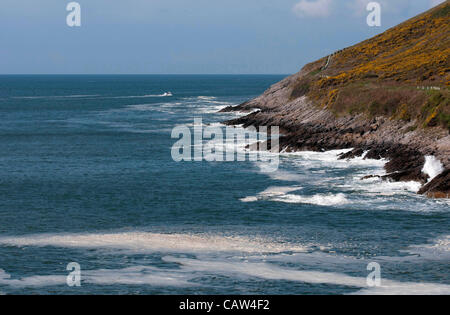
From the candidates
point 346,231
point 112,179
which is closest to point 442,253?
point 346,231

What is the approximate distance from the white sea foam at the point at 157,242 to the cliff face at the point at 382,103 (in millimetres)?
16188

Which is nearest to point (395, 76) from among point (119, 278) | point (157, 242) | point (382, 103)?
point (382, 103)

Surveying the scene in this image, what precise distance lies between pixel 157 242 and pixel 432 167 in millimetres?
24500

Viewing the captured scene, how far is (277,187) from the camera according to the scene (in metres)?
51.8

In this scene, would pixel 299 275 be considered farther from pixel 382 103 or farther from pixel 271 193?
pixel 382 103

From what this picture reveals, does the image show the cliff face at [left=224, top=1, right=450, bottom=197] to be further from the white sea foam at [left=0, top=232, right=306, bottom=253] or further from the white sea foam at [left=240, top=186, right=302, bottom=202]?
the white sea foam at [left=0, top=232, right=306, bottom=253]

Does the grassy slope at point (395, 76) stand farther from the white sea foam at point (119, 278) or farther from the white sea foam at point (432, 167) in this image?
the white sea foam at point (119, 278)

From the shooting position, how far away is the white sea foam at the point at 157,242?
115ft

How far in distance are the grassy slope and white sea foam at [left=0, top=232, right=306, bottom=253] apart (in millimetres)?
33213

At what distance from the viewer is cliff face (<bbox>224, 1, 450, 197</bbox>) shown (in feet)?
200

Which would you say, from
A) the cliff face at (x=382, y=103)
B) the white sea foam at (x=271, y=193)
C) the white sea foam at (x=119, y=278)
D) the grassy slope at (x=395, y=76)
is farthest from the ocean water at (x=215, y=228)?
the grassy slope at (x=395, y=76)
